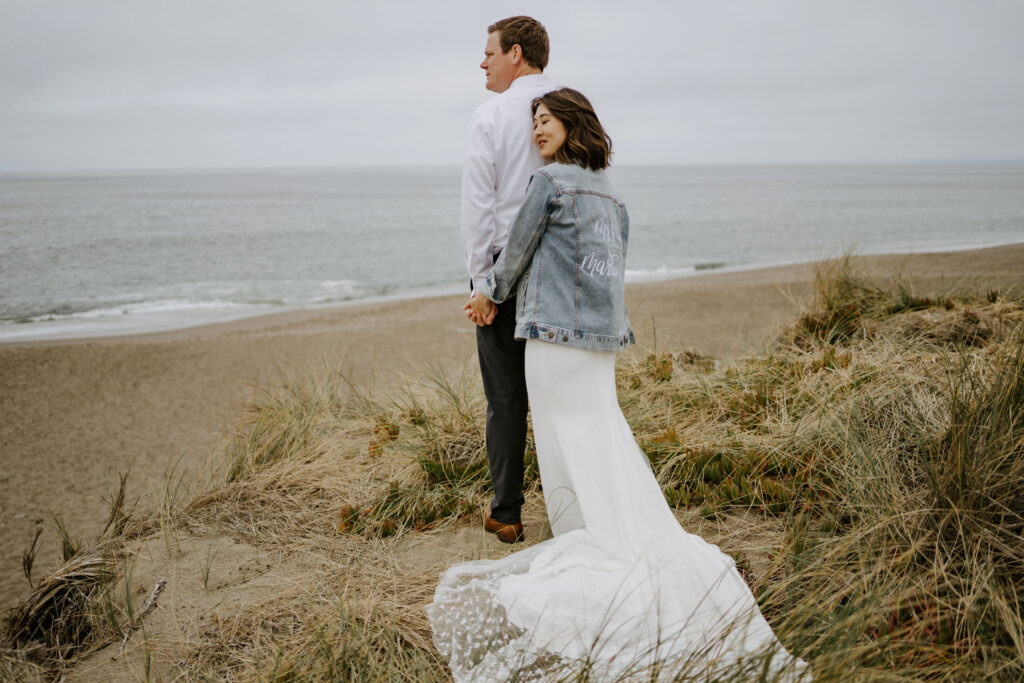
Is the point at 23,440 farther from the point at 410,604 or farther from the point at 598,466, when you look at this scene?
the point at 598,466

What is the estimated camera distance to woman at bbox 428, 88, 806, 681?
2461 millimetres

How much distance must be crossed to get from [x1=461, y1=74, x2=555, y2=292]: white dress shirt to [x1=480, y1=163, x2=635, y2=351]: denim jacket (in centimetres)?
22

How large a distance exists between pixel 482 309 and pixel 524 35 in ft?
4.47

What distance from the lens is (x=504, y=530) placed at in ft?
11.7

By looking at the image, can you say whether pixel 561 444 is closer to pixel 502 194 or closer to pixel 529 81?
pixel 502 194

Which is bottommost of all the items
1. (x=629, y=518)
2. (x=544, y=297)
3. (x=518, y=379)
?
(x=629, y=518)

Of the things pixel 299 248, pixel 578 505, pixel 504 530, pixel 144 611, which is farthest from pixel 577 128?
pixel 299 248

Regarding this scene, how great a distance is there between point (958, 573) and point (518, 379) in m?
2.04

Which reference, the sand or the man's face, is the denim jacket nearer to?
the man's face

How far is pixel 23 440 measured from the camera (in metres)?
7.33

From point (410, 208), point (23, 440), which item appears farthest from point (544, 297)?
point (410, 208)

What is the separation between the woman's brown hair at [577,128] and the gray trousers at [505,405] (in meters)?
0.75

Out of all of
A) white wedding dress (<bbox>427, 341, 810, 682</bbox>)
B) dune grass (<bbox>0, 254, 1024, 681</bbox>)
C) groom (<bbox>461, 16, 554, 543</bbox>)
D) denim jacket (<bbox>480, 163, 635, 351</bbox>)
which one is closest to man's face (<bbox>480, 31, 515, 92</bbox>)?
groom (<bbox>461, 16, 554, 543</bbox>)

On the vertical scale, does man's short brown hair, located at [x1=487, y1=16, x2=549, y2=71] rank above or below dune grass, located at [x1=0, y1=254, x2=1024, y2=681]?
above
